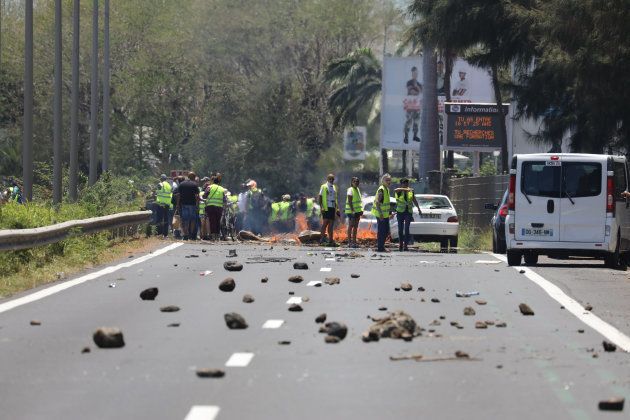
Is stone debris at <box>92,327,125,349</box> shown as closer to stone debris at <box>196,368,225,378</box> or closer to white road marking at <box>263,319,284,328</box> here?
stone debris at <box>196,368,225,378</box>

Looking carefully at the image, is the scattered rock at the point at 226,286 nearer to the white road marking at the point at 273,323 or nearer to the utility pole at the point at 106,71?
the white road marking at the point at 273,323

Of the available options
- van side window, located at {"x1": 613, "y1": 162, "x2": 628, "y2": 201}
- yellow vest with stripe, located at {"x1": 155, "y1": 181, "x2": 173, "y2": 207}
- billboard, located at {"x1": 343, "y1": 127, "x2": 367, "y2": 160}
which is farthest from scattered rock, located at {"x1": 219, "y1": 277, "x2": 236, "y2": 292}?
billboard, located at {"x1": 343, "y1": 127, "x2": 367, "y2": 160}

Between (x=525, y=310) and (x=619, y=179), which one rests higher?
(x=619, y=179)

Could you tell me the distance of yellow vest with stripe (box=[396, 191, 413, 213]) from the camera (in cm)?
3288

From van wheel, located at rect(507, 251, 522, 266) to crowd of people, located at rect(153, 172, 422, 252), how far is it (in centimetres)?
638

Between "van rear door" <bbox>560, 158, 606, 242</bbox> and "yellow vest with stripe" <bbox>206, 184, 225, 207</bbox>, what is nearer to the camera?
"van rear door" <bbox>560, 158, 606, 242</bbox>

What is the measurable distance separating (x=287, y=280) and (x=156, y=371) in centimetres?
996

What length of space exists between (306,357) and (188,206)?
982 inches

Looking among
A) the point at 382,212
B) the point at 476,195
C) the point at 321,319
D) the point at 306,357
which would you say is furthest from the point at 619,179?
the point at 476,195

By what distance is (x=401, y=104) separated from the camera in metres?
72.6

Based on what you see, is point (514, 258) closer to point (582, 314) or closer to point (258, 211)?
point (582, 314)

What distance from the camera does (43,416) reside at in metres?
8.90

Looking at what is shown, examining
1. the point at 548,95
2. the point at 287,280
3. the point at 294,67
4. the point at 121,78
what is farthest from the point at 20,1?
the point at 287,280

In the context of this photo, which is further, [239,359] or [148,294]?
[148,294]
